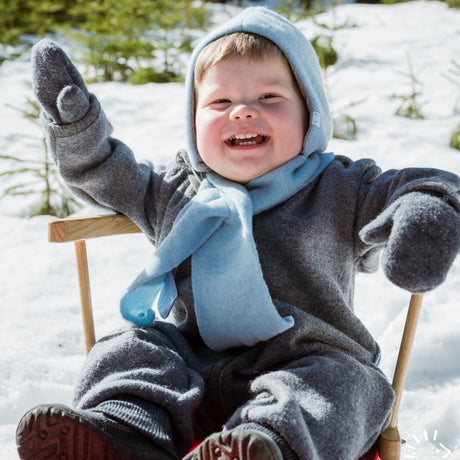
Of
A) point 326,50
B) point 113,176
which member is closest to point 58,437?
point 113,176

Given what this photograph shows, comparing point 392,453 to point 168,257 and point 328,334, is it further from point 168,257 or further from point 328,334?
point 168,257

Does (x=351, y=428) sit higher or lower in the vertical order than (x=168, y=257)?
lower

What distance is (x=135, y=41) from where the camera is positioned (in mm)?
4754

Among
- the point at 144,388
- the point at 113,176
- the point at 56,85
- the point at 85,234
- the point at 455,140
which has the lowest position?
the point at 455,140

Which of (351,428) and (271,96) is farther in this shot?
(271,96)

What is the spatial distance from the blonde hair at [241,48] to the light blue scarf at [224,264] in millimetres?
265

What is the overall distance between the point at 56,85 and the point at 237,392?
85cm

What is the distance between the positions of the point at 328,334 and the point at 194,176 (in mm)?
565

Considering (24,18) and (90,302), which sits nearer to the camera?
(90,302)

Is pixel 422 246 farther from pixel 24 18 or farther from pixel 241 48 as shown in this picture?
pixel 24 18

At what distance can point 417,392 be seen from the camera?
1830 millimetres

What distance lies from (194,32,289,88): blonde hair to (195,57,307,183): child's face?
0.01 meters

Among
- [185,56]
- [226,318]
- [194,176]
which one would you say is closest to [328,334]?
[226,318]

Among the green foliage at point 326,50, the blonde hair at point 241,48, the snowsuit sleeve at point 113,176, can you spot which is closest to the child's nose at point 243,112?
the blonde hair at point 241,48
